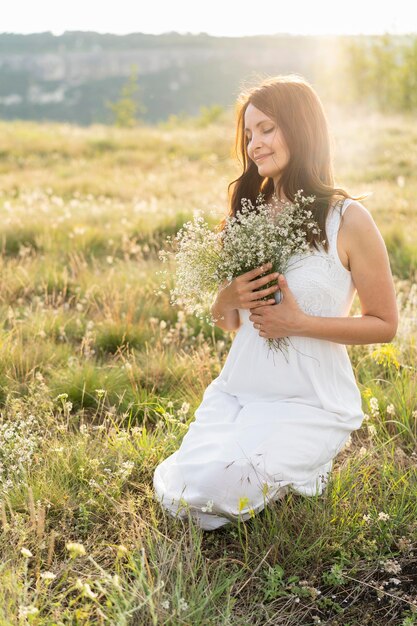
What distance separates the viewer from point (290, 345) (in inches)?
142

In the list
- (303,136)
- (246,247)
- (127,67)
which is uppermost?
(127,67)

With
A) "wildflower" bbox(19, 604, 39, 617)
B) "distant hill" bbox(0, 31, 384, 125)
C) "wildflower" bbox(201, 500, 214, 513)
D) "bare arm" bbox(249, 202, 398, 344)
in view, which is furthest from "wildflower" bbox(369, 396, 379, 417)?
"distant hill" bbox(0, 31, 384, 125)

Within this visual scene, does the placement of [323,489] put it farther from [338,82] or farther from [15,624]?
[338,82]

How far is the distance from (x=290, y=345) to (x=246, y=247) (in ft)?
1.85

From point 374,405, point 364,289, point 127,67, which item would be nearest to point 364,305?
point 364,289

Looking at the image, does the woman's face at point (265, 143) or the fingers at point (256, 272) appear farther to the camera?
the woman's face at point (265, 143)

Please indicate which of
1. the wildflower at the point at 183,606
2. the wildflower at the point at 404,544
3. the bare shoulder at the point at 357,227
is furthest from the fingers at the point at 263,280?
the wildflower at the point at 183,606

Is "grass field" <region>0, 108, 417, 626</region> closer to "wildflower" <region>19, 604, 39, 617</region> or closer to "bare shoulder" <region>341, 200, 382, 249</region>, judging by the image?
"wildflower" <region>19, 604, 39, 617</region>

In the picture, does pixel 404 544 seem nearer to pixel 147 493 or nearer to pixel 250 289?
pixel 147 493

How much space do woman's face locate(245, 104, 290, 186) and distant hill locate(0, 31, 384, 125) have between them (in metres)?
102

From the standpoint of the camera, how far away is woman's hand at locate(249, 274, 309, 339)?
11.3ft

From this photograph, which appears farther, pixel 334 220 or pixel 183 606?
pixel 334 220

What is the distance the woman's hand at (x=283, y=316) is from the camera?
3430 millimetres

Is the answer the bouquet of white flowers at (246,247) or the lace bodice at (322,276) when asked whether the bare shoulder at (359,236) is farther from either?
the bouquet of white flowers at (246,247)
